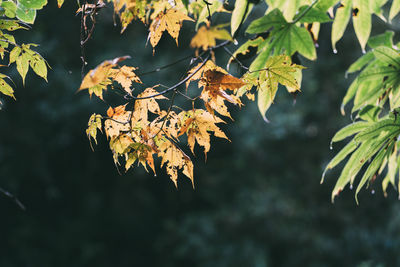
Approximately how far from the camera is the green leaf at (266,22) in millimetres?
664

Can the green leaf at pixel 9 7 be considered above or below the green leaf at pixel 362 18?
above

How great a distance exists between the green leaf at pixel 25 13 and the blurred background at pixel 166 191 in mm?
2950

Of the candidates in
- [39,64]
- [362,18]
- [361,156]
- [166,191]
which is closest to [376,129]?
[361,156]

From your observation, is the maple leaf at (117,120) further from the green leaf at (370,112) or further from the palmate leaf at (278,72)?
the green leaf at (370,112)

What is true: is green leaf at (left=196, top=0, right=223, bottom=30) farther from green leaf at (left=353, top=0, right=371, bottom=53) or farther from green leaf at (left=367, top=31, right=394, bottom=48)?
green leaf at (left=367, top=31, right=394, bottom=48)

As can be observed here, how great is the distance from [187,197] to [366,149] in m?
4.18

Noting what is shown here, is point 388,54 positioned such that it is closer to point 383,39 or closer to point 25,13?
point 383,39

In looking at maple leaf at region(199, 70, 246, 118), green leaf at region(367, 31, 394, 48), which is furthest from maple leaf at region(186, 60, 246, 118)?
green leaf at region(367, 31, 394, 48)

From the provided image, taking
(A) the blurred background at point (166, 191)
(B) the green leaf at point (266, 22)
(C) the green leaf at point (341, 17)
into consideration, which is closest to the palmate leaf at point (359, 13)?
(C) the green leaf at point (341, 17)

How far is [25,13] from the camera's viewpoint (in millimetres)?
702

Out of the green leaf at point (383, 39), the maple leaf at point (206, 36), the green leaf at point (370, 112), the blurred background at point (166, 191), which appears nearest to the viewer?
the maple leaf at point (206, 36)

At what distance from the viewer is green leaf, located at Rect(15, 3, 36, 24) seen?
0.70 meters

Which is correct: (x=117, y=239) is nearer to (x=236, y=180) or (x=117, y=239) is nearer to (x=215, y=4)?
(x=236, y=180)

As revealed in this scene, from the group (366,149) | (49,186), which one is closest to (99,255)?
(49,186)
